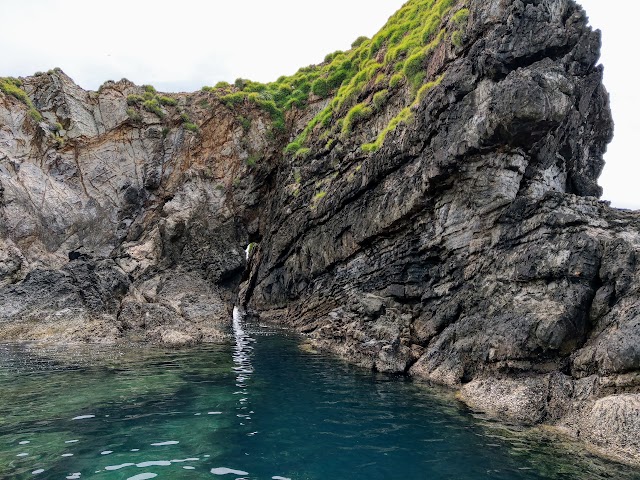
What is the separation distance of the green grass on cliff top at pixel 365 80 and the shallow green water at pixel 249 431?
73.2 ft

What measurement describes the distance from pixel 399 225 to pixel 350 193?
7.21 m

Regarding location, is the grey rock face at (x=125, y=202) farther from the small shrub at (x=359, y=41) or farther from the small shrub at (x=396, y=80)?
the small shrub at (x=396, y=80)

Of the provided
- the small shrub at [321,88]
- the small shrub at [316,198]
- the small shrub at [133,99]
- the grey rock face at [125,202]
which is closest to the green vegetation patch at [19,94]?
the grey rock face at [125,202]

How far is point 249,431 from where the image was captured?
12.5 m

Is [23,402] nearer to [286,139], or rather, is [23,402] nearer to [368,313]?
[368,313]

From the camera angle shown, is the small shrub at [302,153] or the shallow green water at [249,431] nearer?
the shallow green water at [249,431]

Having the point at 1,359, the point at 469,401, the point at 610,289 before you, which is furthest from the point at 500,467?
the point at 1,359

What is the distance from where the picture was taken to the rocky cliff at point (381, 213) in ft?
56.8

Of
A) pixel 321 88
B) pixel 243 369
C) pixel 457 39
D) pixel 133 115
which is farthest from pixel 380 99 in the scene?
pixel 133 115

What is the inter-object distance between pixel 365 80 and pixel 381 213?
19244 millimetres

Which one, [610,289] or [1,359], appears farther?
[1,359]

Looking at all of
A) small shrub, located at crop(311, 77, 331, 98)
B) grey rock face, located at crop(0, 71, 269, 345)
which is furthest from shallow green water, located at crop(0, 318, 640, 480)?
small shrub, located at crop(311, 77, 331, 98)

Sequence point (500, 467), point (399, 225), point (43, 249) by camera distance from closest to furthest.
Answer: point (500, 467)
point (399, 225)
point (43, 249)

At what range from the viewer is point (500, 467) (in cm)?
1039
